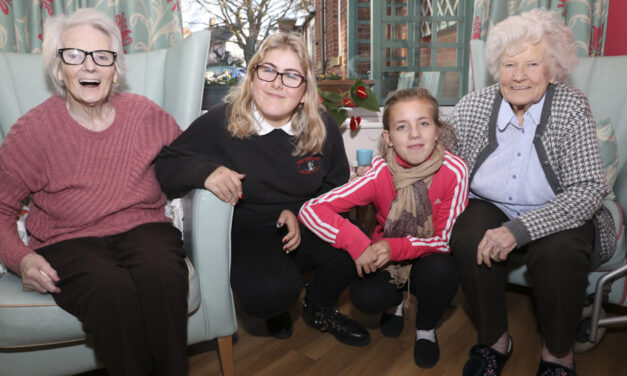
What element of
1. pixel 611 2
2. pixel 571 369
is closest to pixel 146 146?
pixel 571 369

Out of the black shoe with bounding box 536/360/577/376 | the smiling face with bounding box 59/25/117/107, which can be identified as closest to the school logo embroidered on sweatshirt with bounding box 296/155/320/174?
the smiling face with bounding box 59/25/117/107

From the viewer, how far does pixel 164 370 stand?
103 cm

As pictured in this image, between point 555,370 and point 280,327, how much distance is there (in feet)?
2.99

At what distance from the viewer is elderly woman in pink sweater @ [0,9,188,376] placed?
0.97m

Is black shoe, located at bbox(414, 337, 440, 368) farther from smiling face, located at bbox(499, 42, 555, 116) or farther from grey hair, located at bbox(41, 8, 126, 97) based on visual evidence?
grey hair, located at bbox(41, 8, 126, 97)

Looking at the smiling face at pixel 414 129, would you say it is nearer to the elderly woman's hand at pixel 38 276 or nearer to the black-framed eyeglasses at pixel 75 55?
the black-framed eyeglasses at pixel 75 55

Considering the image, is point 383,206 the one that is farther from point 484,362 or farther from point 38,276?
point 38,276

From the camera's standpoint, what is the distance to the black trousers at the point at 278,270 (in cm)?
126

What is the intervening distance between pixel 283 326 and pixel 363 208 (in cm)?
63

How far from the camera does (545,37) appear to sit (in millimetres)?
1332

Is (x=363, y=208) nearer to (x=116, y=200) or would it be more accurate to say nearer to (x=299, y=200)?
(x=299, y=200)

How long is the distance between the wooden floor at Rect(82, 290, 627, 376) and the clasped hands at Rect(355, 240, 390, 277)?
354 mm

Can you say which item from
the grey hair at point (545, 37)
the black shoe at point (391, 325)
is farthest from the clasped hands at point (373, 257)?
the grey hair at point (545, 37)

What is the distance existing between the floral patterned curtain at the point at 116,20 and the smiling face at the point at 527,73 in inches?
60.9
